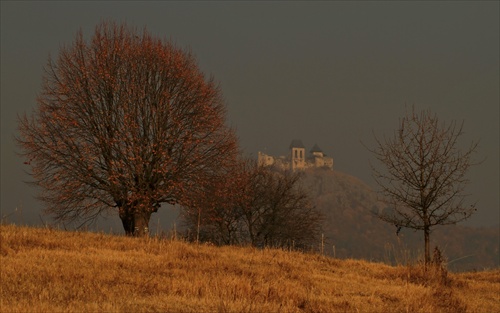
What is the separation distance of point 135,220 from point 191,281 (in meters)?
18.4

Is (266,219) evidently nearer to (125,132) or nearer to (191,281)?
(125,132)

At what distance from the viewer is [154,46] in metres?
32.5

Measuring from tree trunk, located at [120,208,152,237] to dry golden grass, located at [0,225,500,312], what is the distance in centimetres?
996

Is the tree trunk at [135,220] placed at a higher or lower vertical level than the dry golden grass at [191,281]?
higher

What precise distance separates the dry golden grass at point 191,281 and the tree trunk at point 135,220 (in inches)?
392

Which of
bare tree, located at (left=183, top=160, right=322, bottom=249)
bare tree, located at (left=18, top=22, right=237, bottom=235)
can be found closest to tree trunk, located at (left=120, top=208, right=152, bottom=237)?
bare tree, located at (left=18, top=22, right=237, bottom=235)

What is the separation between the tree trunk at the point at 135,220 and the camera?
3052 centimetres

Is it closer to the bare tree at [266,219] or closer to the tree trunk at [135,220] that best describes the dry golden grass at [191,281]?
the tree trunk at [135,220]

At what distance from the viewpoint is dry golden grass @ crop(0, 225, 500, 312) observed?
34.4 ft

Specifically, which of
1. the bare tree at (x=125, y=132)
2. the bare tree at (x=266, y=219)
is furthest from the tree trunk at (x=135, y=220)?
the bare tree at (x=266, y=219)

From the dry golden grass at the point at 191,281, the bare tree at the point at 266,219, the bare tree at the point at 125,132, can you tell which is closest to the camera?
the dry golden grass at the point at 191,281

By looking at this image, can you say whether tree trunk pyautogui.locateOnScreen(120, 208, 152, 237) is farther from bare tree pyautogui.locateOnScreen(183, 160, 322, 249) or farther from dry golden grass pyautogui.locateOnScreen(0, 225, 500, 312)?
bare tree pyautogui.locateOnScreen(183, 160, 322, 249)

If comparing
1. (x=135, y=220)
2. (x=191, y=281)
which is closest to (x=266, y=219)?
(x=135, y=220)

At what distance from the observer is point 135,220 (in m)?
30.8
